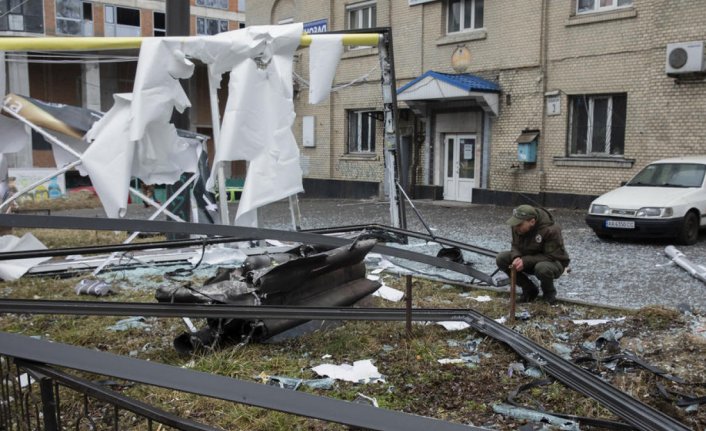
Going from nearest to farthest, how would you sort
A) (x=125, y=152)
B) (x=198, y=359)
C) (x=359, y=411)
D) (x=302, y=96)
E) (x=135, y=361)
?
(x=359, y=411)
(x=135, y=361)
(x=198, y=359)
(x=125, y=152)
(x=302, y=96)

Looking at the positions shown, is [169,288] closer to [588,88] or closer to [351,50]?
[588,88]

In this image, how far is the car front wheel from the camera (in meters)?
9.90

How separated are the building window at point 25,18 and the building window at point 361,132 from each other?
1949 cm

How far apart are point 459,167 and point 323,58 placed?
39.0ft

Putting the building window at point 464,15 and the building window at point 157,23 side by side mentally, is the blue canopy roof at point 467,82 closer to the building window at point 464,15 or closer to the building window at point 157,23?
the building window at point 464,15

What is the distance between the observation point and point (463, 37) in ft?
61.1

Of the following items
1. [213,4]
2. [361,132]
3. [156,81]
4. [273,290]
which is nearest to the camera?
[273,290]

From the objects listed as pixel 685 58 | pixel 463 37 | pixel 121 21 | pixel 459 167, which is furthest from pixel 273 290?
pixel 121 21

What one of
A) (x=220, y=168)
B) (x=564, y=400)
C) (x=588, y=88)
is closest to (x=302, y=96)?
(x=588, y=88)

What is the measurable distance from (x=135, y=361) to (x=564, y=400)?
8.68ft

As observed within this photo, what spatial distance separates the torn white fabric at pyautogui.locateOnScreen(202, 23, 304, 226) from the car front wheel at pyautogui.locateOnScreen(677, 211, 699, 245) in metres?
6.44

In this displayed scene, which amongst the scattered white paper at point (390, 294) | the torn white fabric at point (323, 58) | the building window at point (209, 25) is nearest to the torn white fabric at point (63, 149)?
the torn white fabric at point (323, 58)

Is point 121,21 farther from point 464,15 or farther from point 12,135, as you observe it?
point 12,135

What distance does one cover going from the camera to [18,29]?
31000 millimetres
